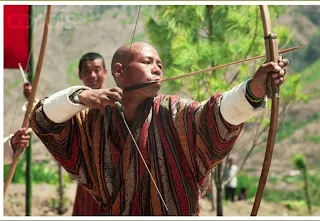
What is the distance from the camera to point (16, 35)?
6.58 m

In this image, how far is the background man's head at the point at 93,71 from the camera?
5477 millimetres

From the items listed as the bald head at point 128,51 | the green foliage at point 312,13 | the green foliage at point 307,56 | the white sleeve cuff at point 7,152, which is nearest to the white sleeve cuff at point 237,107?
the bald head at point 128,51

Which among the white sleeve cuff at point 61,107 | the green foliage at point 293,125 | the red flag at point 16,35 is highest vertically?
the green foliage at point 293,125

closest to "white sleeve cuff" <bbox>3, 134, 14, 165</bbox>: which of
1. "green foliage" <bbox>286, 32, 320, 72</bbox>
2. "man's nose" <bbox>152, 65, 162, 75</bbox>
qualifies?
"man's nose" <bbox>152, 65, 162, 75</bbox>

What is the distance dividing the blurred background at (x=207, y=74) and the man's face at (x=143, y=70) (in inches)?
67.4

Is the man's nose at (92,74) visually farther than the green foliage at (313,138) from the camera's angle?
No

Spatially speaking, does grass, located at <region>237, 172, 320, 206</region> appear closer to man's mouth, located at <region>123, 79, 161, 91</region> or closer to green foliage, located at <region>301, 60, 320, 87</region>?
green foliage, located at <region>301, 60, 320, 87</region>

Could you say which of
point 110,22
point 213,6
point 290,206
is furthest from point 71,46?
point 213,6

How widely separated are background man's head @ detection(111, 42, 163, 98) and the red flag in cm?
311

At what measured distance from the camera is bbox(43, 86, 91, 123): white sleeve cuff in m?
3.36

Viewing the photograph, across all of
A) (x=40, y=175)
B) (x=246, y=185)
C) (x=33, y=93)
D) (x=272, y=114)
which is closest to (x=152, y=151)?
(x=272, y=114)

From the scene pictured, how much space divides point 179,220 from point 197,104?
1.60 feet

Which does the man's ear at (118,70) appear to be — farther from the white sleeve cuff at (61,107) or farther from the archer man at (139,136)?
the white sleeve cuff at (61,107)

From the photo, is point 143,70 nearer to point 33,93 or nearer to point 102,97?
point 102,97
